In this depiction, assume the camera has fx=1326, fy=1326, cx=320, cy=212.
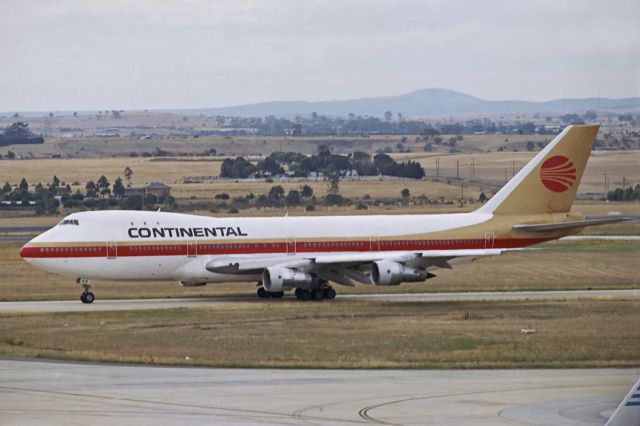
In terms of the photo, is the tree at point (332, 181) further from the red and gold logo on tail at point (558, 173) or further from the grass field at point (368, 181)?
the red and gold logo on tail at point (558, 173)

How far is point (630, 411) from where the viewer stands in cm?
2131

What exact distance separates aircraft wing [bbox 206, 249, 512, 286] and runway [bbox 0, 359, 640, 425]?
1991cm

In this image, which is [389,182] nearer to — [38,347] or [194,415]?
[38,347]

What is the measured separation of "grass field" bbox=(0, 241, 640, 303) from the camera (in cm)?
6191

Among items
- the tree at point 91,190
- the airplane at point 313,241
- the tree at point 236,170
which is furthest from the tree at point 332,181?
the airplane at point 313,241

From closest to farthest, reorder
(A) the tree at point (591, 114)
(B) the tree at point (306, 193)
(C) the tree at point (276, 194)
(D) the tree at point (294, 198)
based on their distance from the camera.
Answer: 1. (A) the tree at point (591, 114)
2. (D) the tree at point (294, 198)
3. (C) the tree at point (276, 194)
4. (B) the tree at point (306, 193)

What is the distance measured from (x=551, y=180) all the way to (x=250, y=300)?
14825 mm

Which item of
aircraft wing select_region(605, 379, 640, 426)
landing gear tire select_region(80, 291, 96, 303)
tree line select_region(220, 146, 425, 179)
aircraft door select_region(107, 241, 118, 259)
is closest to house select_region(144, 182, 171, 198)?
tree line select_region(220, 146, 425, 179)

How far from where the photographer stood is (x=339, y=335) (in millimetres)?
43875

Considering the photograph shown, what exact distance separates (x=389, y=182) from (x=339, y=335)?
390 feet

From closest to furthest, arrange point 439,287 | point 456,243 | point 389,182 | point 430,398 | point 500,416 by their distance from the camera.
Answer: point 500,416, point 430,398, point 456,243, point 439,287, point 389,182

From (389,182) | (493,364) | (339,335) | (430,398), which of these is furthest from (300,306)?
(389,182)

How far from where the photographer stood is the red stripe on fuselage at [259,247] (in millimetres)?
55500

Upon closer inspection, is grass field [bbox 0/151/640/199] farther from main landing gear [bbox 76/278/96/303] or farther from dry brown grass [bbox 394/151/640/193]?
main landing gear [bbox 76/278/96/303]
